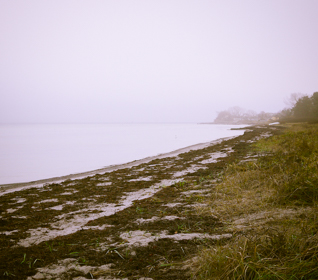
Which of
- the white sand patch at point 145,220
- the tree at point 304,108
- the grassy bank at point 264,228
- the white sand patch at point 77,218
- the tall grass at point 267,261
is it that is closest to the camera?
the tall grass at point 267,261

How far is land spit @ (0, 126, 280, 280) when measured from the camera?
10.00 feet

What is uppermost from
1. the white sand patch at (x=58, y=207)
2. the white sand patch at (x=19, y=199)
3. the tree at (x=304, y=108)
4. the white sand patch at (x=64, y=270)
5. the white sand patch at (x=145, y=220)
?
the tree at (x=304, y=108)

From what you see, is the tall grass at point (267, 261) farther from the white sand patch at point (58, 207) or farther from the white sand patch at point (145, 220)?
the white sand patch at point (58, 207)

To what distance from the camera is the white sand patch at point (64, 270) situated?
2.94 meters

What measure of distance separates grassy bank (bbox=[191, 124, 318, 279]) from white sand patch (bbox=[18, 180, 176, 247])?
6.72 feet

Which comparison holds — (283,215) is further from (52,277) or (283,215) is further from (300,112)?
(300,112)

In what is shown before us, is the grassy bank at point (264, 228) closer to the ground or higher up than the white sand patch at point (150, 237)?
higher up

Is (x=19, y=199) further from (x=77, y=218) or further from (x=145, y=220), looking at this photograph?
(x=145, y=220)

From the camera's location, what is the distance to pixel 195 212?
196 inches

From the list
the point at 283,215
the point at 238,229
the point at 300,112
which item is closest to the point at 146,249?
the point at 238,229

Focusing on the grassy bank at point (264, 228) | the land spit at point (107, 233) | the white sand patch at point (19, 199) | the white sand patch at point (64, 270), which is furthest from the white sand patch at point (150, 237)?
the white sand patch at point (19, 199)

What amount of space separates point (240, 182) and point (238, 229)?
2.92 metres

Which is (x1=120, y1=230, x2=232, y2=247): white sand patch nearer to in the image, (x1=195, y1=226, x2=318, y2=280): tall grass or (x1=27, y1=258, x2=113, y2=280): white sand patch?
(x1=27, y1=258, x2=113, y2=280): white sand patch

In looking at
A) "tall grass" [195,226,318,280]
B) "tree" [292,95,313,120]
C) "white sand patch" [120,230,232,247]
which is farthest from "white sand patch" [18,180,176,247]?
"tree" [292,95,313,120]
